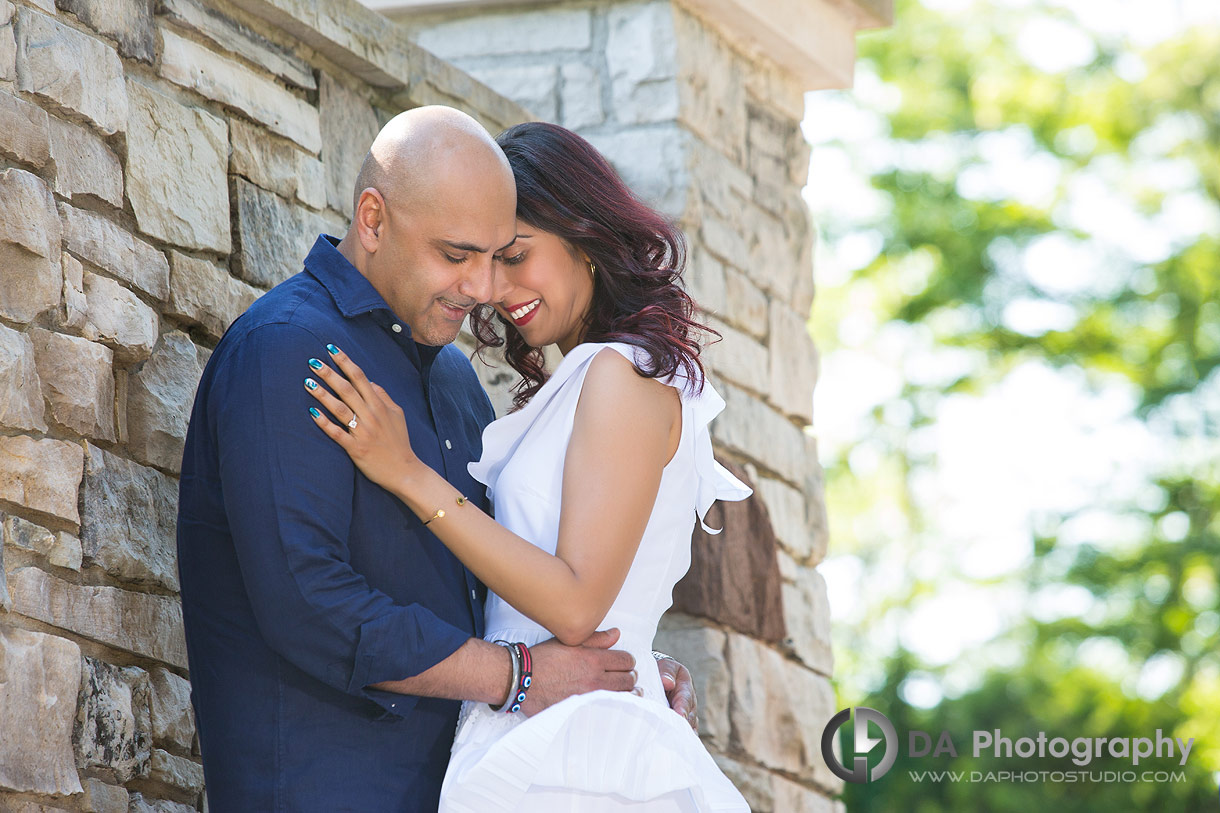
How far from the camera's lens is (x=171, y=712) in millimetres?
2504

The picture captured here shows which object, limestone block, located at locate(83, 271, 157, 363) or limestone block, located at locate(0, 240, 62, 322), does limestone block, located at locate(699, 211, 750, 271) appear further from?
limestone block, located at locate(0, 240, 62, 322)

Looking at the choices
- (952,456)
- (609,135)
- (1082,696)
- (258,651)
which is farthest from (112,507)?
(952,456)

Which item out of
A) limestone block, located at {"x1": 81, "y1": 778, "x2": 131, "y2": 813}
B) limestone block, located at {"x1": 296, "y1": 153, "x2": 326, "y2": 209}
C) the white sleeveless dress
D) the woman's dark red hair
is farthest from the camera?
limestone block, located at {"x1": 296, "y1": 153, "x2": 326, "y2": 209}

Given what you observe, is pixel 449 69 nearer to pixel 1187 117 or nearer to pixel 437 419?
pixel 437 419

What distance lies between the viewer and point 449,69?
3.62 m

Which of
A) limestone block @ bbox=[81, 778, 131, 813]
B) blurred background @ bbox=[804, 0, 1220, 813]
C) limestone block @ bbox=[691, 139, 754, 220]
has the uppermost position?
blurred background @ bbox=[804, 0, 1220, 813]

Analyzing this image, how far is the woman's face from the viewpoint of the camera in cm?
264

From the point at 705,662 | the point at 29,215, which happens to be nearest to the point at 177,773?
the point at 29,215

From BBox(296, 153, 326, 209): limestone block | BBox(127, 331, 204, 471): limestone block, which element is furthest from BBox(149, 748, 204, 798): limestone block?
BBox(296, 153, 326, 209): limestone block

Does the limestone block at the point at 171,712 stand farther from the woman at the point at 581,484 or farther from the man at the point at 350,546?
the woman at the point at 581,484

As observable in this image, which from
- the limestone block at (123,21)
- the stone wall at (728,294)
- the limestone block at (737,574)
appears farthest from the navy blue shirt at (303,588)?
the stone wall at (728,294)

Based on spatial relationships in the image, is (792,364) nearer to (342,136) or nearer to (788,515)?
(788,515)

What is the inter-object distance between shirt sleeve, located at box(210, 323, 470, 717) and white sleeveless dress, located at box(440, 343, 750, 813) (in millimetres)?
173

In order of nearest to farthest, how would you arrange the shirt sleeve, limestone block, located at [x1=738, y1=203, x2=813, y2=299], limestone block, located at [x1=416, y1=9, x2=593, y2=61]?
the shirt sleeve, limestone block, located at [x1=416, y1=9, x2=593, y2=61], limestone block, located at [x1=738, y1=203, x2=813, y2=299]
